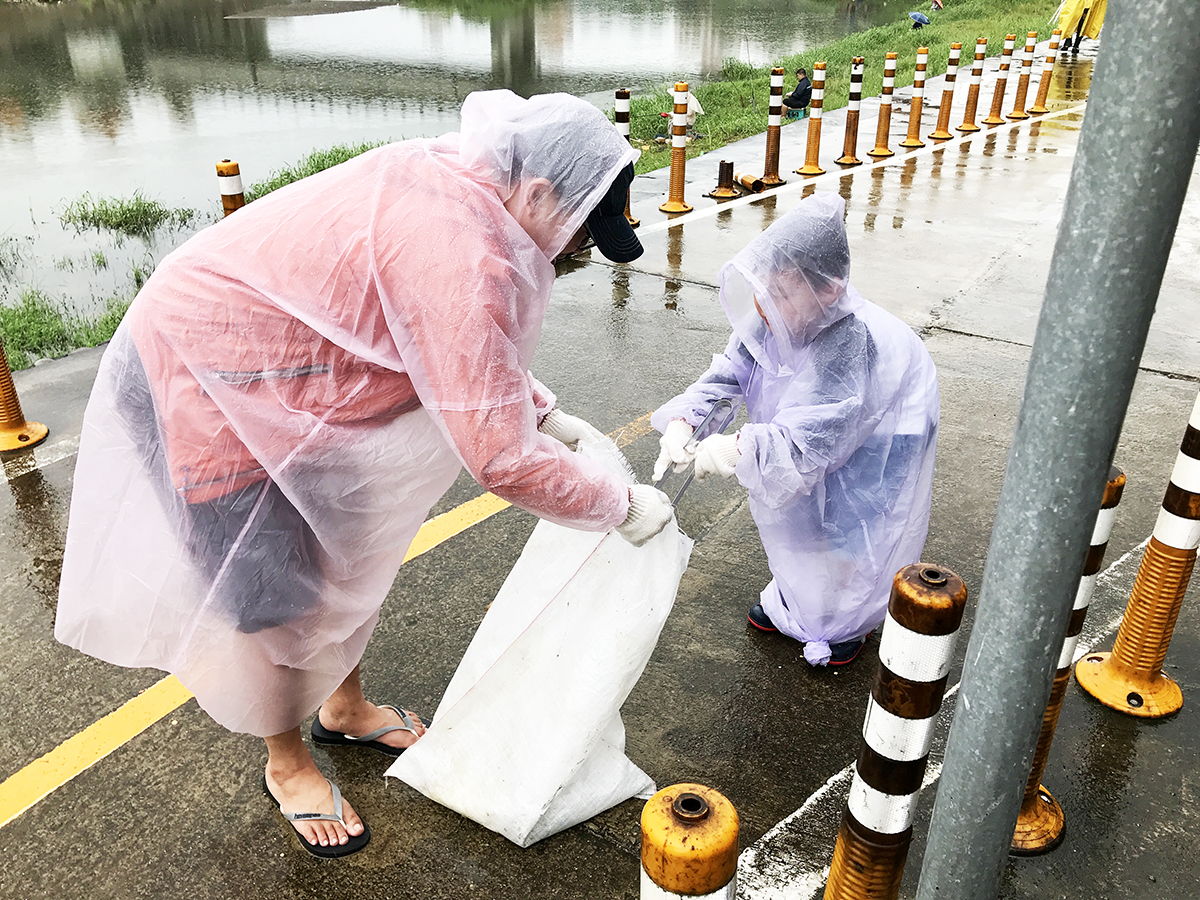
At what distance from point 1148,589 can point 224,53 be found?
22.7m

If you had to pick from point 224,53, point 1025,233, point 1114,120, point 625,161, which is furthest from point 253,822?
point 224,53

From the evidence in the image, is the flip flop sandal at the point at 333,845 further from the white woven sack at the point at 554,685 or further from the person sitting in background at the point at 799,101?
the person sitting in background at the point at 799,101

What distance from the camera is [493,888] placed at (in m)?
2.17

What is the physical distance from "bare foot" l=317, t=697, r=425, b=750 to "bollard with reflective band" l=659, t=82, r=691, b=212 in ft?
20.6

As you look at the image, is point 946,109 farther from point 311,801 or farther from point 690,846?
point 690,846

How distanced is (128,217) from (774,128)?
19.3ft

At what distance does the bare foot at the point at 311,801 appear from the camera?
7.45ft

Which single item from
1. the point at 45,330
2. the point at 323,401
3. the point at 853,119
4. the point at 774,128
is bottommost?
the point at 45,330

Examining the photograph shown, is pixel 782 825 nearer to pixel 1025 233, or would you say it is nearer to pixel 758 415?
pixel 758 415

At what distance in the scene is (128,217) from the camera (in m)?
8.44

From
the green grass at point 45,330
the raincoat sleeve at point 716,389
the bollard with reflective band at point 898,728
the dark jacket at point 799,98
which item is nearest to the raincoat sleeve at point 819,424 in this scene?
the raincoat sleeve at point 716,389

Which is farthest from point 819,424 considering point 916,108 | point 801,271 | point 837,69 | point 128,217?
point 837,69

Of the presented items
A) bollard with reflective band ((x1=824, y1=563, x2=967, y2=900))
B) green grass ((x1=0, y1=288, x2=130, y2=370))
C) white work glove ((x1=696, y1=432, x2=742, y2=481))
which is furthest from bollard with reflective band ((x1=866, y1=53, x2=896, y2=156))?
bollard with reflective band ((x1=824, y1=563, x2=967, y2=900))

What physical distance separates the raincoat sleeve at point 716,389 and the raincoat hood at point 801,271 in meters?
0.34
